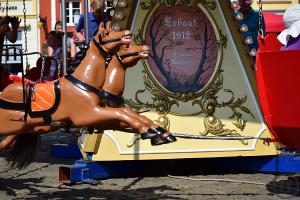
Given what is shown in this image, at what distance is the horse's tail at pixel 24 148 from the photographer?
4.61 metres

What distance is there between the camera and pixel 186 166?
664 cm

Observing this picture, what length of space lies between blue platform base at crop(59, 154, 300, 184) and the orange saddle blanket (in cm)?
135

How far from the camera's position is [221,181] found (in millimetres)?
5770

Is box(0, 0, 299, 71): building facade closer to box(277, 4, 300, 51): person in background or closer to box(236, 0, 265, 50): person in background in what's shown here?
box(236, 0, 265, 50): person in background

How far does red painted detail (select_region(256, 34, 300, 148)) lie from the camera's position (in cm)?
427

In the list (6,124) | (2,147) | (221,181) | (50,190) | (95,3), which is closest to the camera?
(6,124)

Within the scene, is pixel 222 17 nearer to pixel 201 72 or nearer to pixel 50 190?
pixel 201 72

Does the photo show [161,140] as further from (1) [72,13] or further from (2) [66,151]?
(1) [72,13]

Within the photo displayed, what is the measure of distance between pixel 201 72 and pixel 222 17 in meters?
0.61

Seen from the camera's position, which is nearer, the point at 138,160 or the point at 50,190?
the point at 50,190

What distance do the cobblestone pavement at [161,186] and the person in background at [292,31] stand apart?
1.29 m

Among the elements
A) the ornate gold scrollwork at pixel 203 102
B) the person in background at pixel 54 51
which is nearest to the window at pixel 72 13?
the person in background at pixel 54 51

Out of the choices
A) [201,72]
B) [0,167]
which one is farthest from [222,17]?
[0,167]

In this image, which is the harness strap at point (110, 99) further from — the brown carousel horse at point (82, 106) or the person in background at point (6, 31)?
the person in background at point (6, 31)
